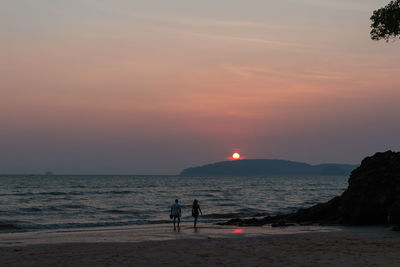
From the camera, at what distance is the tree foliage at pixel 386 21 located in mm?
23609

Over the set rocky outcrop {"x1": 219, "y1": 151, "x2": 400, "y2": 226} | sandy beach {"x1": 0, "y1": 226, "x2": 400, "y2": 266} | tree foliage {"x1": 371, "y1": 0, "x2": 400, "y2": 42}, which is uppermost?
tree foliage {"x1": 371, "y1": 0, "x2": 400, "y2": 42}

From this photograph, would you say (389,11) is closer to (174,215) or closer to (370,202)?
(370,202)

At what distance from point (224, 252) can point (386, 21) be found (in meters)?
15.0

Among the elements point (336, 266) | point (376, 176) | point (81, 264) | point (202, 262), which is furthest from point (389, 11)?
point (81, 264)

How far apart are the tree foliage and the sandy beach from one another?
10.4m

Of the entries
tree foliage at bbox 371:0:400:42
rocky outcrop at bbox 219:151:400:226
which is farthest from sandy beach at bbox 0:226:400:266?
tree foliage at bbox 371:0:400:42

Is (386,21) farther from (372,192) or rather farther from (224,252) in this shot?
(224,252)

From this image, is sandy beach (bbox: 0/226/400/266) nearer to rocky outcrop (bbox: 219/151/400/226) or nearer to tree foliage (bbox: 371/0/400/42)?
rocky outcrop (bbox: 219/151/400/226)

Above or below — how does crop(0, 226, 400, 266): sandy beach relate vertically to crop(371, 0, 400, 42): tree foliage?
below

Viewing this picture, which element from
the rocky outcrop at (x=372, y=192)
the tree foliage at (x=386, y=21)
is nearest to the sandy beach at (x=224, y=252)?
the rocky outcrop at (x=372, y=192)

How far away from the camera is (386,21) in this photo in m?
24.0

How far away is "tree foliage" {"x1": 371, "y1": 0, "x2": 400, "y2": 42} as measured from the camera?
23.6 metres

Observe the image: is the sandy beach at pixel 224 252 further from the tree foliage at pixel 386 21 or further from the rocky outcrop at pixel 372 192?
the tree foliage at pixel 386 21

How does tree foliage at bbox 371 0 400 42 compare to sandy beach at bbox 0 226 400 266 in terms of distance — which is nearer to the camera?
sandy beach at bbox 0 226 400 266
